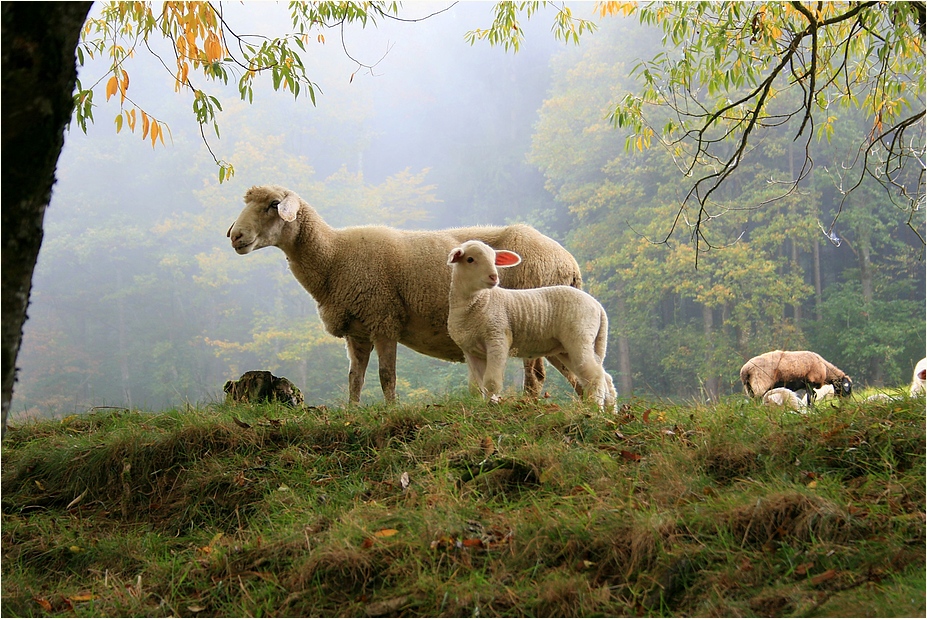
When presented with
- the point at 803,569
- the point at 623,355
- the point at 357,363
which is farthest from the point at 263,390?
the point at 623,355

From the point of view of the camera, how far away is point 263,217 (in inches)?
225

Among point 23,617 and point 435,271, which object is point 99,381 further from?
point 23,617

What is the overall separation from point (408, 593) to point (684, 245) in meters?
17.9

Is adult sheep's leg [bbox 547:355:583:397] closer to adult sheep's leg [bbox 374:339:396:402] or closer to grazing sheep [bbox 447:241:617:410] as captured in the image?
grazing sheep [bbox 447:241:617:410]

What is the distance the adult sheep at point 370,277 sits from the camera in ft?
18.9

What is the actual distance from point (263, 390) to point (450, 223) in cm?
2532

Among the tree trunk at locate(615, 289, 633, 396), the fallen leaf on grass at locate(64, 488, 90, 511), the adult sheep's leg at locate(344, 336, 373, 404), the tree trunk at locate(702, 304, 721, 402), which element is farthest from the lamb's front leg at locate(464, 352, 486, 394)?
the tree trunk at locate(615, 289, 633, 396)

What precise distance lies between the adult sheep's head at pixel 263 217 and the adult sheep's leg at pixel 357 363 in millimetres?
1020

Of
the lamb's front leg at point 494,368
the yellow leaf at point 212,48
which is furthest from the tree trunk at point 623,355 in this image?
the yellow leaf at point 212,48

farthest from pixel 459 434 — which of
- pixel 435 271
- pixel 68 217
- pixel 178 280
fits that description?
pixel 68 217

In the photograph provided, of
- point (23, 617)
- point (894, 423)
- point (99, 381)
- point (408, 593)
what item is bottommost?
point (99, 381)

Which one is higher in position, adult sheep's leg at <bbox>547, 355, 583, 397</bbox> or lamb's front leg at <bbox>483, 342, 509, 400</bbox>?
lamb's front leg at <bbox>483, 342, 509, 400</bbox>

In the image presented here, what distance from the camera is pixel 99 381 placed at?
83.9 ft

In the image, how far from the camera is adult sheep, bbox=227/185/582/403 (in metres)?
5.77
